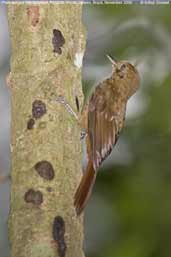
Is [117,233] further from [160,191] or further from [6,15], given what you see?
[6,15]

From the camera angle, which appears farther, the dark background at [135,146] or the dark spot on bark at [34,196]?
the dark background at [135,146]

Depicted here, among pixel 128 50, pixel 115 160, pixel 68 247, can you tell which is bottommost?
pixel 68 247

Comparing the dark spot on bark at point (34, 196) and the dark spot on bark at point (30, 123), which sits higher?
the dark spot on bark at point (30, 123)

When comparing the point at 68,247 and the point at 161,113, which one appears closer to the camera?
the point at 68,247

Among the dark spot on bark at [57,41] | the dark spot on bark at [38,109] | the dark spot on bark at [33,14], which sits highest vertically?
the dark spot on bark at [33,14]

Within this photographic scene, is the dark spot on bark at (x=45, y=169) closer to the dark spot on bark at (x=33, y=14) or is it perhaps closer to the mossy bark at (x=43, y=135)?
the mossy bark at (x=43, y=135)

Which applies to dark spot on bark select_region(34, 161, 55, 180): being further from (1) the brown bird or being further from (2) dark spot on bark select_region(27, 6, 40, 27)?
(2) dark spot on bark select_region(27, 6, 40, 27)

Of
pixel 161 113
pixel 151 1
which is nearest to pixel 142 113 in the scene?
pixel 161 113

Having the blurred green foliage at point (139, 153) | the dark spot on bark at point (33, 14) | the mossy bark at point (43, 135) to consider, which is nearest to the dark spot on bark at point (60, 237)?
the mossy bark at point (43, 135)
